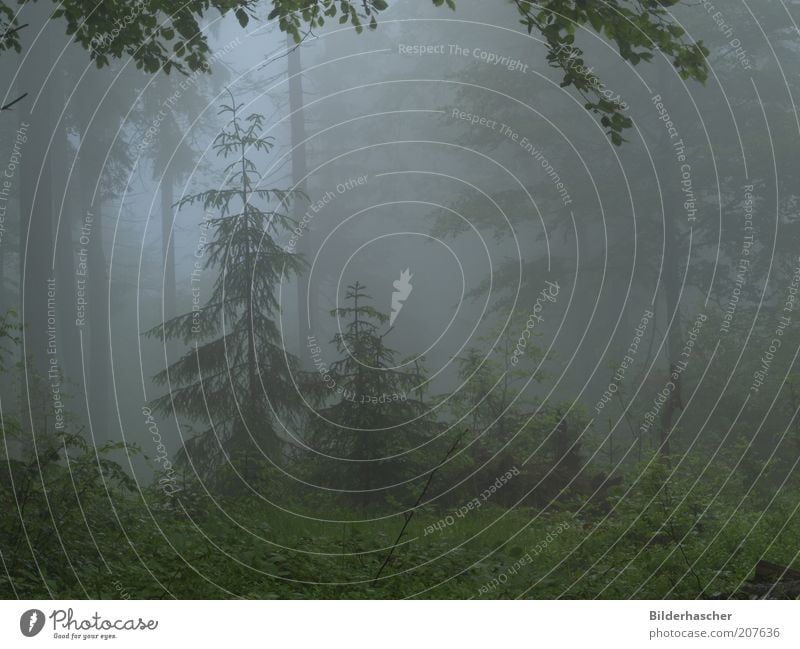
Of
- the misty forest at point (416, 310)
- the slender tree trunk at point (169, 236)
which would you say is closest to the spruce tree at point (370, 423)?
the misty forest at point (416, 310)

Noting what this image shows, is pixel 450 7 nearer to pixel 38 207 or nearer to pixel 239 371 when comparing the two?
pixel 239 371

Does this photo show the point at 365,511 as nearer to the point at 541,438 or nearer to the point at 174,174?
the point at 541,438

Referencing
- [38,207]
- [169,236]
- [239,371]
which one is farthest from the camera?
[169,236]

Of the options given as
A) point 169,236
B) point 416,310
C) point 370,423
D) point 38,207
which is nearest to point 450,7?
point 370,423

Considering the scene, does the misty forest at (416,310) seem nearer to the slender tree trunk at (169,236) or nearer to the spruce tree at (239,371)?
the spruce tree at (239,371)

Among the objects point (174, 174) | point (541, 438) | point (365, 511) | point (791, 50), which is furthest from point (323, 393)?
point (791, 50)

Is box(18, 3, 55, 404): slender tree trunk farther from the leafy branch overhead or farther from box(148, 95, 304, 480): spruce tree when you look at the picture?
the leafy branch overhead

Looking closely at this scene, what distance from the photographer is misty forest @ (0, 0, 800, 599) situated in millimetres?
6699

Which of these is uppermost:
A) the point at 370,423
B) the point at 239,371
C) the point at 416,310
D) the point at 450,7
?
the point at 450,7

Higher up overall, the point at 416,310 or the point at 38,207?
the point at 38,207

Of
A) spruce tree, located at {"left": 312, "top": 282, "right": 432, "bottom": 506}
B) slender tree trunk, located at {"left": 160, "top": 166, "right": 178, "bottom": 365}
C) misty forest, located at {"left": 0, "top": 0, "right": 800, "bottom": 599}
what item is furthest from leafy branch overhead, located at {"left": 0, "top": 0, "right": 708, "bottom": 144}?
slender tree trunk, located at {"left": 160, "top": 166, "right": 178, "bottom": 365}

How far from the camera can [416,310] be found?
44.9 feet

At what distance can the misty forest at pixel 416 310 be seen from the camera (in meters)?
6.70

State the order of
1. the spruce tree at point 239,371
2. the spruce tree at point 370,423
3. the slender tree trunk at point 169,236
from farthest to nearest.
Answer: the slender tree trunk at point 169,236, the spruce tree at point 239,371, the spruce tree at point 370,423
